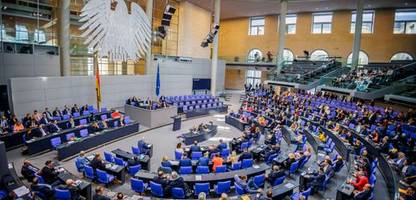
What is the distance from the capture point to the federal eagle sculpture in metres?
15.8

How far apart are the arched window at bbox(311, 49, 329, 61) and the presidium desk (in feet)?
71.0

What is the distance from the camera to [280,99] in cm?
2416

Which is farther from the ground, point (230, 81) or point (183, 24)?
point (183, 24)

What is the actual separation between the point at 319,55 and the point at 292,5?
717 centimetres

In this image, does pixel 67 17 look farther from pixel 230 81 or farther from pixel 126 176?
pixel 230 81

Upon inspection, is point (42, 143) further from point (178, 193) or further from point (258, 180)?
point (258, 180)

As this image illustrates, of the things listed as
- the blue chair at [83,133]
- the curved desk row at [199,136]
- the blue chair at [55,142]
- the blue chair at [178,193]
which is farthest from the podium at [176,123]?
the blue chair at [178,193]

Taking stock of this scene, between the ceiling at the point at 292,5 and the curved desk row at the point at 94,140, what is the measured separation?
19.4 m

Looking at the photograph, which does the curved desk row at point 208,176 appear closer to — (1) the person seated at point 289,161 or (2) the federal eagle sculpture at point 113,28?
(1) the person seated at point 289,161

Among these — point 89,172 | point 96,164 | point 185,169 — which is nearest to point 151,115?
point 96,164

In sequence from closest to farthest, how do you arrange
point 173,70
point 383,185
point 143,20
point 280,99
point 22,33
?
point 383,185, point 22,33, point 143,20, point 280,99, point 173,70

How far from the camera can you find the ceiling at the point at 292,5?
27.5m

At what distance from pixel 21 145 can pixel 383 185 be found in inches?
617

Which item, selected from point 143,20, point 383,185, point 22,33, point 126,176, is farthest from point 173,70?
point 383,185
